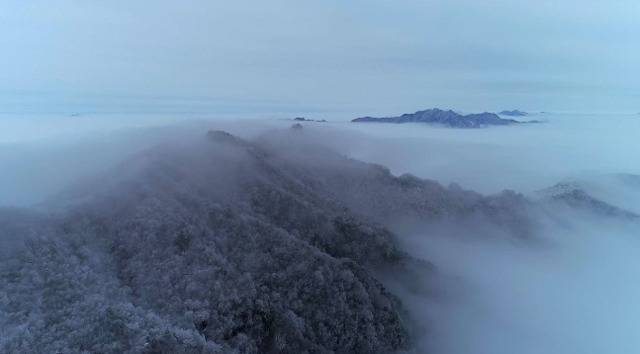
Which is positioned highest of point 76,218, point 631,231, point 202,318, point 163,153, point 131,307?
point 163,153

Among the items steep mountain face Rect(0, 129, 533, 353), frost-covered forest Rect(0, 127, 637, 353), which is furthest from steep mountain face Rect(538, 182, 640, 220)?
steep mountain face Rect(0, 129, 533, 353)

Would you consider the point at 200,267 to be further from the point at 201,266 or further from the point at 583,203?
the point at 583,203

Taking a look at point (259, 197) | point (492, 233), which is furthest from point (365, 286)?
point (492, 233)

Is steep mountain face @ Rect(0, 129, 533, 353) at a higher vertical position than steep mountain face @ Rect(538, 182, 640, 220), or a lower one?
higher

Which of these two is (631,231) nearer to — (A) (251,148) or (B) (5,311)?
(A) (251,148)

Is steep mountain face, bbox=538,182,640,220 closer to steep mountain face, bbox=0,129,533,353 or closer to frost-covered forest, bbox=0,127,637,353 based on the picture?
frost-covered forest, bbox=0,127,637,353

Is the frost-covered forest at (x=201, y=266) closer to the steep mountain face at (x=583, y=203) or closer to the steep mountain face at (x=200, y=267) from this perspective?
the steep mountain face at (x=200, y=267)

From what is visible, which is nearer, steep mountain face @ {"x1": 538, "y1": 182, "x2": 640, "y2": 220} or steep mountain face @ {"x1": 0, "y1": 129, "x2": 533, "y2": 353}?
steep mountain face @ {"x1": 0, "y1": 129, "x2": 533, "y2": 353}

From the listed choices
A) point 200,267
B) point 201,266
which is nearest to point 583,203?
point 201,266
